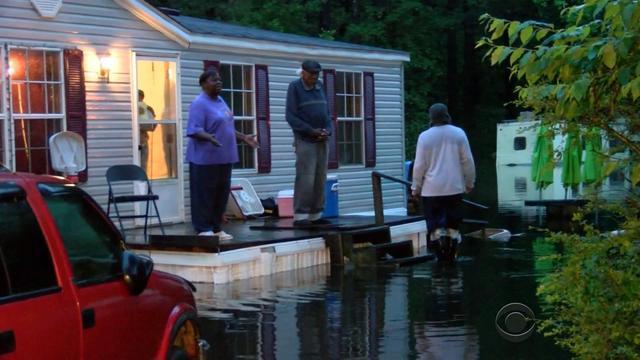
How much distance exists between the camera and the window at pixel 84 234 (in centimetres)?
423

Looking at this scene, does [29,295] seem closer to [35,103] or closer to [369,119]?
[35,103]

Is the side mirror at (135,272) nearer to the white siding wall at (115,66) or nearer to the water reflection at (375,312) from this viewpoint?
the water reflection at (375,312)

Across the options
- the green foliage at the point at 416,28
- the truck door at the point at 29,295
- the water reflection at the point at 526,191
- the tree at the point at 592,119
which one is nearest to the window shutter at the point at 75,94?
the water reflection at the point at 526,191

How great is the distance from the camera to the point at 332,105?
52.5 feet

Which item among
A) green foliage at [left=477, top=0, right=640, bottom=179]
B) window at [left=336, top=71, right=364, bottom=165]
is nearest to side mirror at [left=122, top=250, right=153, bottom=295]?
green foliage at [left=477, top=0, right=640, bottom=179]

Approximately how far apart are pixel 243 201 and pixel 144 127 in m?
1.79

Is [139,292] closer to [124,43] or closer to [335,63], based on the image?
[124,43]

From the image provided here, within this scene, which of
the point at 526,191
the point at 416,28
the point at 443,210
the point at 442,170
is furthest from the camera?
the point at 416,28

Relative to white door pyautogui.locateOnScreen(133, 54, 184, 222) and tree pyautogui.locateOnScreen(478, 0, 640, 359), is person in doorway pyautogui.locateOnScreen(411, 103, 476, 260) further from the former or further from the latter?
tree pyautogui.locateOnScreen(478, 0, 640, 359)

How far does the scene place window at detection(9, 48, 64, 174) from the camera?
1131 centimetres

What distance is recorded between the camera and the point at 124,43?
12.5 meters

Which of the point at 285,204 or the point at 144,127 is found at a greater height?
the point at 144,127

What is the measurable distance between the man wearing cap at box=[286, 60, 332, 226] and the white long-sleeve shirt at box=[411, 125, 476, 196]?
1.21 meters

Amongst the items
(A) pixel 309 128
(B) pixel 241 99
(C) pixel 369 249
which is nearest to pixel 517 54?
(A) pixel 309 128
